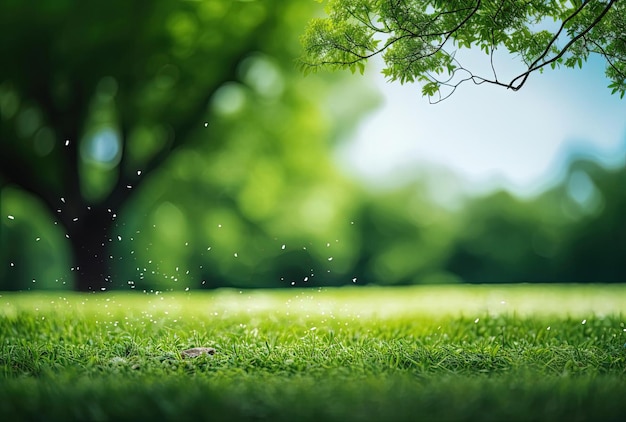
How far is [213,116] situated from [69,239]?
13.2 feet

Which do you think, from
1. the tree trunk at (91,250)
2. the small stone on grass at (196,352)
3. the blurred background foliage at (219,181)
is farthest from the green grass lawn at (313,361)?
the tree trunk at (91,250)

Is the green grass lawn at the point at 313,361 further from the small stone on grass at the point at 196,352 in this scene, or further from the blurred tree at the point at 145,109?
the blurred tree at the point at 145,109

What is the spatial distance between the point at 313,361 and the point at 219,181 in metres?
11.7

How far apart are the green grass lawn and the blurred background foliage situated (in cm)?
200

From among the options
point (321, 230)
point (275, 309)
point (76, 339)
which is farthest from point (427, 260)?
point (76, 339)

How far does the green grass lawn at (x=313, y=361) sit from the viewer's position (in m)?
3.41

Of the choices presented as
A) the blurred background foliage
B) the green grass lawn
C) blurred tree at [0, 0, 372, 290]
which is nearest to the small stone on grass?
the green grass lawn

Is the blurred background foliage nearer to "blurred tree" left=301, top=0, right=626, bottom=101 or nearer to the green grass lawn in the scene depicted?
the green grass lawn

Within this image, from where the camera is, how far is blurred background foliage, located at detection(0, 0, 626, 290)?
13008mm

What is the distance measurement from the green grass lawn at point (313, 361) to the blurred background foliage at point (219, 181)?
2002mm

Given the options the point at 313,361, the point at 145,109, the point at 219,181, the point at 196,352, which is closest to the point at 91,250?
the point at 145,109

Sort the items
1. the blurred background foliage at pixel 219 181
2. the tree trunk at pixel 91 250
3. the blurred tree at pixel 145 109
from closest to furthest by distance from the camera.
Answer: the blurred tree at pixel 145 109, the blurred background foliage at pixel 219 181, the tree trunk at pixel 91 250

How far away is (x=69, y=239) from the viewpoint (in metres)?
14.1

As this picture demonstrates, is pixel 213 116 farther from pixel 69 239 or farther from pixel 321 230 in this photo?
pixel 321 230
